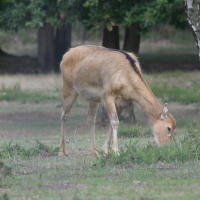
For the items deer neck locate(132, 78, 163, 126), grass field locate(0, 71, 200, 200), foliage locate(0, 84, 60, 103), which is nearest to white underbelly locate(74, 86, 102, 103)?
deer neck locate(132, 78, 163, 126)

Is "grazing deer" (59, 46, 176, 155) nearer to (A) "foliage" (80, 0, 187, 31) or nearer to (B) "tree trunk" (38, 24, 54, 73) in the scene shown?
(A) "foliage" (80, 0, 187, 31)

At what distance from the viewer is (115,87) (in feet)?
23.3

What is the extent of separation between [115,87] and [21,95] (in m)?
13.5

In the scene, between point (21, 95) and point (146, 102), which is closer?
point (146, 102)

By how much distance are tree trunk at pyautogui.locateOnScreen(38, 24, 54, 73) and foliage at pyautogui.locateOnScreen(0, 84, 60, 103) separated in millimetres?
3561

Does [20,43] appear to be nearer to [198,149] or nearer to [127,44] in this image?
[127,44]

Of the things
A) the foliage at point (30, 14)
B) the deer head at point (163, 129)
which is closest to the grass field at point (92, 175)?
the deer head at point (163, 129)

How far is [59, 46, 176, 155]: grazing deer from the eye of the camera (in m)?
7.15

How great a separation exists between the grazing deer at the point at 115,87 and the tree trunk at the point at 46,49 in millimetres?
15618

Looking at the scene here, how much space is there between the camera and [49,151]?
24.5 feet

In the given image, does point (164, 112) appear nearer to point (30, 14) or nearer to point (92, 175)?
point (92, 175)

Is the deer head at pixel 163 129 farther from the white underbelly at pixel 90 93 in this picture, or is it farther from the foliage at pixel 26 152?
the foliage at pixel 26 152

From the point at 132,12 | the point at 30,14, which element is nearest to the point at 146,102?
the point at 132,12

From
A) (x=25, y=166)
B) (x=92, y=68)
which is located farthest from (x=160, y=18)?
(x=25, y=166)
